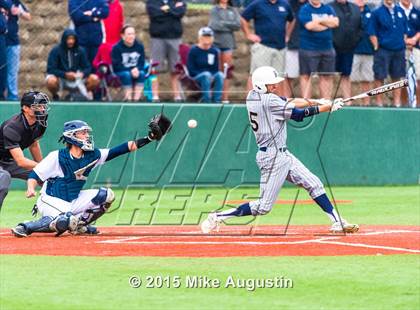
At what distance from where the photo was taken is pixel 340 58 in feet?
69.1

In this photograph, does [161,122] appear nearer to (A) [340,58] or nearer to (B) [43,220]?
(B) [43,220]

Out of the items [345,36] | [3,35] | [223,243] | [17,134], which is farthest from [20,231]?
[345,36]

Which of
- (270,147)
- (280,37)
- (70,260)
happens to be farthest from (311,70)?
(70,260)

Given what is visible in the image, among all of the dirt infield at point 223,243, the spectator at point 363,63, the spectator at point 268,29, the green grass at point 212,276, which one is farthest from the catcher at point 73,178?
the spectator at point 363,63

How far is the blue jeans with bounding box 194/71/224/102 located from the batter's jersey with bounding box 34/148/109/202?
750cm

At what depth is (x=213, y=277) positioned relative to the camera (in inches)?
376

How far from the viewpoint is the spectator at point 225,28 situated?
811 inches

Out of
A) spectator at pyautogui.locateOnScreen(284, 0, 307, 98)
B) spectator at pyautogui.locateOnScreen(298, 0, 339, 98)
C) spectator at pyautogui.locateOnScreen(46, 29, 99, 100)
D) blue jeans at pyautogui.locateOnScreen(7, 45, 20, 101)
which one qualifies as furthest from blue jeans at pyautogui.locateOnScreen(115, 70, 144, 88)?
spectator at pyautogui.locateOnScreen(298, 0, 339, 98)

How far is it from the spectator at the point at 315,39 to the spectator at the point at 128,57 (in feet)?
10.00

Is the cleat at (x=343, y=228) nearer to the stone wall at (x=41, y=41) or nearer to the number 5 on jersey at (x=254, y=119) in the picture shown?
the number 5 on jersey at (x=254, y=119)

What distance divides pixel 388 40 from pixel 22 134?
9771mm

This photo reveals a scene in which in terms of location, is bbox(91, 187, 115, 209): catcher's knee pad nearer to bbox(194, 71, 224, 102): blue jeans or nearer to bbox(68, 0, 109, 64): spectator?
bbox(68, 0, 109, 64): spectator

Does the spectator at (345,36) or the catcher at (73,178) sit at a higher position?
the catcher at (73,178)

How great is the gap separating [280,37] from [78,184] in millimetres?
8464
